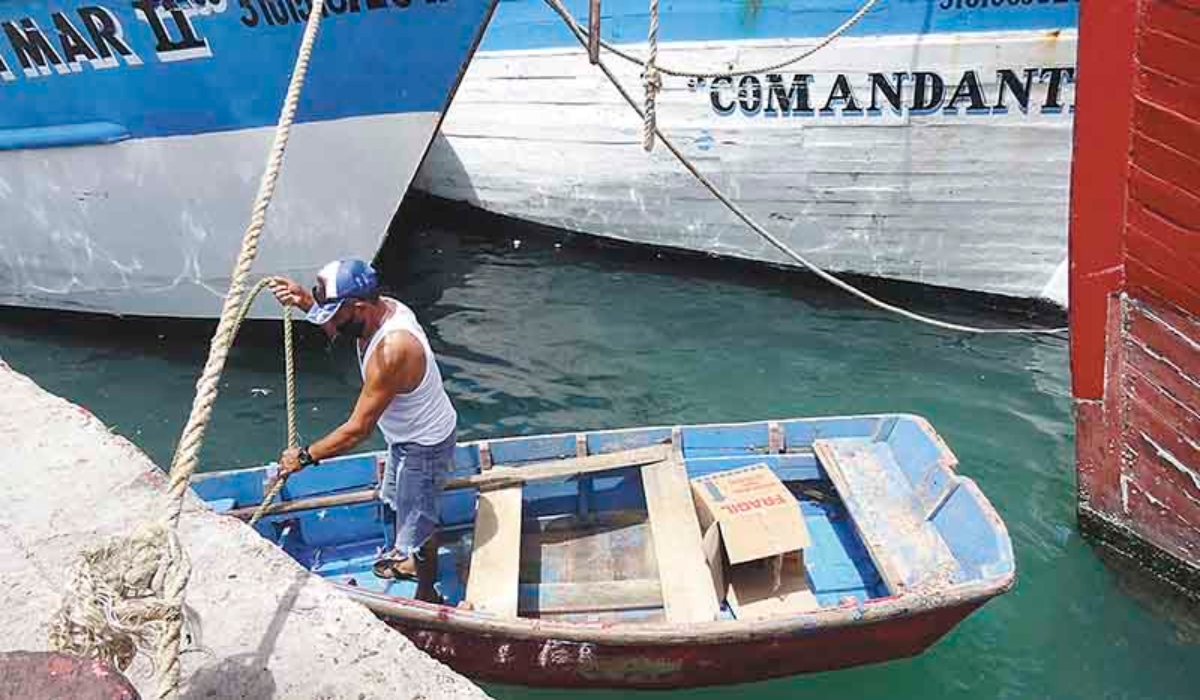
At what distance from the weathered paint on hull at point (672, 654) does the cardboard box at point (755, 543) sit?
10.4 inches

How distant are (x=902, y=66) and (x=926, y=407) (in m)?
2.76

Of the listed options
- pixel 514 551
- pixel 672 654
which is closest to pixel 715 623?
pixel 672 654

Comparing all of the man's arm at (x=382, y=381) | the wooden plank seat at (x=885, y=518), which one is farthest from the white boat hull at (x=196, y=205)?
the wooden plank seat at (x=885, y=518)

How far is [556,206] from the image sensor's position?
10070mm

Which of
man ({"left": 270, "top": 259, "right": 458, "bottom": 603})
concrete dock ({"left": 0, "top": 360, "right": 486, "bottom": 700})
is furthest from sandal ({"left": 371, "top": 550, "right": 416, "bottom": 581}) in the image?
concrete dock ({"left": 0, "top": 360, "right": 486, "bottom": 700})

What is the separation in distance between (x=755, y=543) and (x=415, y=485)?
66.9 inches

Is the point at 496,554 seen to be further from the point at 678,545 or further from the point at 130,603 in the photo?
the point at 130,603

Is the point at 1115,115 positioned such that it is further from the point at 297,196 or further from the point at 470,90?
the point at 470,90

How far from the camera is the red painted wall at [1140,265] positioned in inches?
168

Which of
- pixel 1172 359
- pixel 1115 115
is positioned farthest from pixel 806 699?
pixel 1115 115

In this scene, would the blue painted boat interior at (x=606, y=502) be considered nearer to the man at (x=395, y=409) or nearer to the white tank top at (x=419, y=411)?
the man at (x=395, y=409)

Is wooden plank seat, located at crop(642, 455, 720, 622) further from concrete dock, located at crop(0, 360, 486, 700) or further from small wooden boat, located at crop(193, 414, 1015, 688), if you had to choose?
concrete dock, located at crop(0, 360, 486, 700)

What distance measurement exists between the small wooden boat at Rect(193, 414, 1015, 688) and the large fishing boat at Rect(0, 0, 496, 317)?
284cm

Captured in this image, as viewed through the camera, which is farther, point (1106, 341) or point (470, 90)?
point (470, 90)
